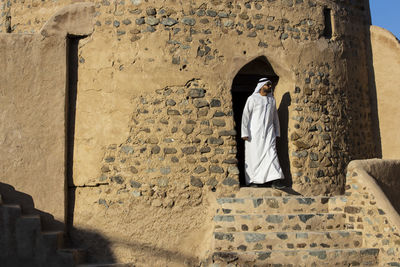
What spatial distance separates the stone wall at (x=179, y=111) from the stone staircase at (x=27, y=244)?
1.85ft

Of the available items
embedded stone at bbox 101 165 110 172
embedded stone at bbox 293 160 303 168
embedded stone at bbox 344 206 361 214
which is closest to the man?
embedded stone at bbox 293 160 303 168

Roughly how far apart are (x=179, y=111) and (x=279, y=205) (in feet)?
6.13

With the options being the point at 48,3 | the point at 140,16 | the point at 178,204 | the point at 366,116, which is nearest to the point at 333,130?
the point at 366,116

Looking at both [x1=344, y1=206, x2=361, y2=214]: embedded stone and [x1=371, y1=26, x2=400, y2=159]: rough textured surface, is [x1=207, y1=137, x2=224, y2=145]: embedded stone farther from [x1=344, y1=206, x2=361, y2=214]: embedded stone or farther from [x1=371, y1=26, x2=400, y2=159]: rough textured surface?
[x1=371, y1=26, x2=400, y2=159]: rough textured surface

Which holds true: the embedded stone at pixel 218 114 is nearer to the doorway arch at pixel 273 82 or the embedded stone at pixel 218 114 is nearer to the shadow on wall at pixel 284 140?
the doorway arch at pixel 273 82

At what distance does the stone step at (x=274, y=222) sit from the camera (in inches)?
266

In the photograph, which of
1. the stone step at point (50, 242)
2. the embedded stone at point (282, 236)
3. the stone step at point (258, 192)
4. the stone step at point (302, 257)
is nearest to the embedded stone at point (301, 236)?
the embedded stone at point (282, 236)

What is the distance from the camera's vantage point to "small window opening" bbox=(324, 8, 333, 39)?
8.50 meters

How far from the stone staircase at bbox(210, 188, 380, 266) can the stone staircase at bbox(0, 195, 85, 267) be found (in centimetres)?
196

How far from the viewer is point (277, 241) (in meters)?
6.54

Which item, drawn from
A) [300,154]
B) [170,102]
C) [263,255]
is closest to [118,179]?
[170,102]

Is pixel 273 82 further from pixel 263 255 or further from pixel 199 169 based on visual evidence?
pixel 263 255

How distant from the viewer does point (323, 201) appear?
7254 mm

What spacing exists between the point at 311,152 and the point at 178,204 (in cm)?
215
